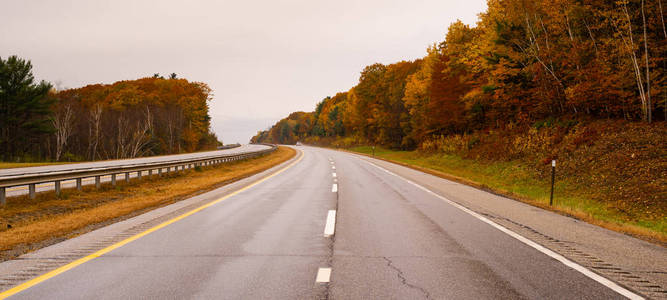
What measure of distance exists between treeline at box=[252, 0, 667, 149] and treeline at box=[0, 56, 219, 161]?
4313 centimetres

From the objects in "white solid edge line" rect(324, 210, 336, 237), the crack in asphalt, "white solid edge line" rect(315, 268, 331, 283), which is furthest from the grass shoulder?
"white solid edge line" rect(315, 268, 331, 283)

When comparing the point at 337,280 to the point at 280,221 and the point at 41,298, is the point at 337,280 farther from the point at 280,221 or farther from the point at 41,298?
the point at 280,221

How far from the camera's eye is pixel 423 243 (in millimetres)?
5480

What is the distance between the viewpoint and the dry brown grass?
6.08 meters

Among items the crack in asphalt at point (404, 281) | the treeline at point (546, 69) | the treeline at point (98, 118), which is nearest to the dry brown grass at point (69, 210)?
the crack in asphalt at point (404, 281)

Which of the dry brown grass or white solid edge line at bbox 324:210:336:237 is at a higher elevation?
white solid edge line at bbox 324:210:336:237

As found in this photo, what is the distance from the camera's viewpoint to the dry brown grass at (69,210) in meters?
6.08

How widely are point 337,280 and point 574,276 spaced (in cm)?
279

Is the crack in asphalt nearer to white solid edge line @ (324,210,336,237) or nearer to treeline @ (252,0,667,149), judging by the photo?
white solid edge line @ (324,210,336,237)

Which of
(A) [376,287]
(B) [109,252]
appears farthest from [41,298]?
(A) [376,287]

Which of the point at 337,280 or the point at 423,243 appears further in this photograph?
the point at 423,243

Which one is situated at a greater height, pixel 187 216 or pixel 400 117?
pixel 400 117

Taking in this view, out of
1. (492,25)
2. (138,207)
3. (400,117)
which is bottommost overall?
(138,207)

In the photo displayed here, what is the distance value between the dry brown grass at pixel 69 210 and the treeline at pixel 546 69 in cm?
1921
